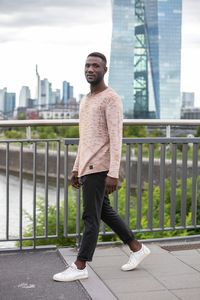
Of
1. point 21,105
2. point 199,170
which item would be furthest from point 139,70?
point 199,170

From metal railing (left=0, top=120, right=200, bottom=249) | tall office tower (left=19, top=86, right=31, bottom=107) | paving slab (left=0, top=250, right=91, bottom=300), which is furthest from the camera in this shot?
tall office tower (left=19, top=86, right=31, bottom=107)

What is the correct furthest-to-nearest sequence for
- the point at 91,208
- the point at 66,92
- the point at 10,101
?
the point at 66,92, the point at 10,101, the point at 91,208

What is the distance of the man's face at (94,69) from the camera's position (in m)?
4.52

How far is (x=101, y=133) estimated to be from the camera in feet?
14.8

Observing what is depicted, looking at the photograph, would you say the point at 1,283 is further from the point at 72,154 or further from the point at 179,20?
the point at 179,20

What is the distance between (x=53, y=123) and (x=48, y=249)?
3.85 feet

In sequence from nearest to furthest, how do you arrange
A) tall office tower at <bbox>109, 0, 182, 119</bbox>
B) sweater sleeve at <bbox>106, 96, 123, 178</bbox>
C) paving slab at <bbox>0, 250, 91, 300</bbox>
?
1. paving slab at <bbox>0, 250, 91, 300</bbox>
2. sweater sleeve at <bbox>106, 96, 123, 178</bbox>
3. tall office tower at <bbox>109, 0, 182, 119</bbox>

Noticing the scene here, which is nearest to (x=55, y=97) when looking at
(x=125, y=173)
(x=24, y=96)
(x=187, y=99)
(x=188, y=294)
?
(x=24, y=96)

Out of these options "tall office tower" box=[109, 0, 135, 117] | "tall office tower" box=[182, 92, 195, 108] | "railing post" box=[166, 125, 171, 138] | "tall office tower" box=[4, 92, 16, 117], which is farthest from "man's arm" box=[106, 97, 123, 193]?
"tall office tower" box=[182, 92, 195, 108]

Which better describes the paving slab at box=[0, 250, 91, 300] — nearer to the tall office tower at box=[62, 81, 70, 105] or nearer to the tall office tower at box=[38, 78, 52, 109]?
the tall office tower at box=[62, 81, 70, 105]

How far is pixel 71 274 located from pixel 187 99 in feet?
336

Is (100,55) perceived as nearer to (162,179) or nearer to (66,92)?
(162,179)

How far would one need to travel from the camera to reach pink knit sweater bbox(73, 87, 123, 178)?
442 centimetres

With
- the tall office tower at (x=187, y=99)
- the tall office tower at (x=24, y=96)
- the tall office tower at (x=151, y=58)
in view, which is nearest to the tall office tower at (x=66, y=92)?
the tall office tower at (x=24, y=96)
